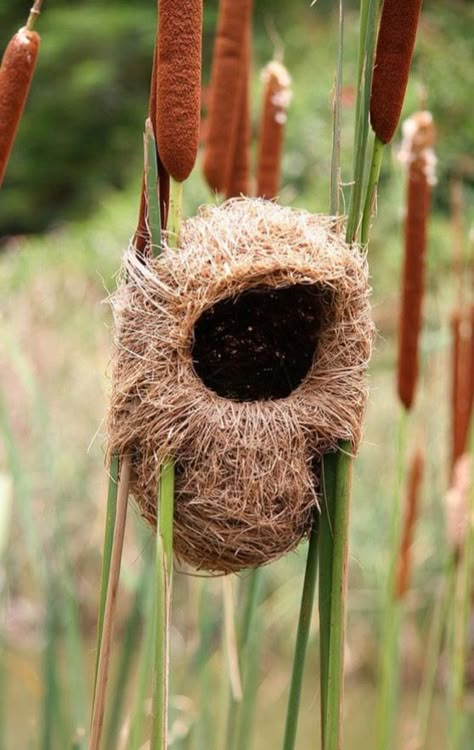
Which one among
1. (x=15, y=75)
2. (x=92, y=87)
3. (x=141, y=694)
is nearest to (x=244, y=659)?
(x=141, y=694)

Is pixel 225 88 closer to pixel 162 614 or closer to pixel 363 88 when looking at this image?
pixel 363 88

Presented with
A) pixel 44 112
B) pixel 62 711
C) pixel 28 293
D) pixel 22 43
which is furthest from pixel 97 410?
pixel 44 112

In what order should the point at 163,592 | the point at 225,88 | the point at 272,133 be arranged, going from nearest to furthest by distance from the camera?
the point at 163,592
the point at 225,88
the point at 272,133

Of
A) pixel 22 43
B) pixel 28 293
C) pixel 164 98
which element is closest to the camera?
pixel 164 98

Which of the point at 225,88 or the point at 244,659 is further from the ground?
the point at 225,88

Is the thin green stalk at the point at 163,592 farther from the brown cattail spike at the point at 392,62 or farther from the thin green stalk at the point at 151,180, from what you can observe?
the brown cattail spike at the point at 392,62

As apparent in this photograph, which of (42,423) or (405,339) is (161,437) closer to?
(405,339)
